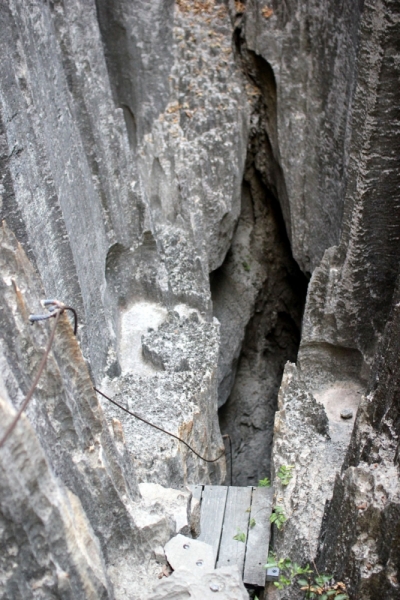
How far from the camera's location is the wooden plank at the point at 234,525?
16.0 feet

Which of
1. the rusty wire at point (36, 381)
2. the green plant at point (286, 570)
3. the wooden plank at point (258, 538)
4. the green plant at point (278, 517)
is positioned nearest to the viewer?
the rusty wire at point (36, 381)

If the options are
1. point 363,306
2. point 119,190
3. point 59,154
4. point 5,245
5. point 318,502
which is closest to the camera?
point 5,245

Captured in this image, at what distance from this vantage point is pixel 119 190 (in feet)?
25.5

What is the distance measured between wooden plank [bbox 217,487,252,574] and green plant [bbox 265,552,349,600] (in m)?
0.25

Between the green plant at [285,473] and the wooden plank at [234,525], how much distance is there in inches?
11.6

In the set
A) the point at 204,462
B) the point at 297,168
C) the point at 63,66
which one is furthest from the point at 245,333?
the point at 63,66

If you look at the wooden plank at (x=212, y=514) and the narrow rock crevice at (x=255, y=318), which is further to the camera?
the narrow rock crevice at (x=255, y=318)

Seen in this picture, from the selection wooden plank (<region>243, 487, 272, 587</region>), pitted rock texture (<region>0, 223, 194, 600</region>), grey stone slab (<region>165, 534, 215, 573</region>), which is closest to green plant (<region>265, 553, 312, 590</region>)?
wooden plank (<region>243, 487, 272, 587</region>)

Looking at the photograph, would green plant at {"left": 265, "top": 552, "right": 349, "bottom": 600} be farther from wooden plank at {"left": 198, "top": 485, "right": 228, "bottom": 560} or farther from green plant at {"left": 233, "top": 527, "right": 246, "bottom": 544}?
wooden plank at {"left": 198, "top": 485, "right": 228, "bottom": 560}

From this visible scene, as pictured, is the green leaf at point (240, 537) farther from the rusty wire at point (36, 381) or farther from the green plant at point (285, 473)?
the rusty wire at point (36, 381)

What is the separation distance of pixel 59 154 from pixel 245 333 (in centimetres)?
529

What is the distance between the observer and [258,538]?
5031 millimetres

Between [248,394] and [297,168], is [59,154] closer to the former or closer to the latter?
[297,168]

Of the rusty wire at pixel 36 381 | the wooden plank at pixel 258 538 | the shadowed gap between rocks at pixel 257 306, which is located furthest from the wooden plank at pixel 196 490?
the shadowed gap between rocks at pixel 257 306
